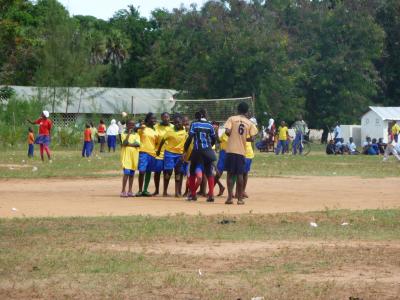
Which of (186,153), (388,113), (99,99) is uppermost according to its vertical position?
(99,99)

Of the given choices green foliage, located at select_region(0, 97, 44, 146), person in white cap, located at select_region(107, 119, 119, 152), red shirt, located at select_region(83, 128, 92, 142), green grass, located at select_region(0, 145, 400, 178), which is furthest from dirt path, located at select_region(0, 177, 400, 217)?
green foliage, located at select_region(0, 97, 44, 146)

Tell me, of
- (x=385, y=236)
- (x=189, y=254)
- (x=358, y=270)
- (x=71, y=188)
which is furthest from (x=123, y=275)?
(x=71, y=188)

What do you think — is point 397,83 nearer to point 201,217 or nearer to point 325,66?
point 325,66

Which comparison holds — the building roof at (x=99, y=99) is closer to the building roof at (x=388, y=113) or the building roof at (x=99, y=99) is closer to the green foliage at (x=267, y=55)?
the green foliage at (x=267, y=55)

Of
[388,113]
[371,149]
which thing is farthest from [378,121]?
[371,149]

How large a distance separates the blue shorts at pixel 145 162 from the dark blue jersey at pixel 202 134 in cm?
130

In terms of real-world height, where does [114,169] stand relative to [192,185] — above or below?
below

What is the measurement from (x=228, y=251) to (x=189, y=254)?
1.83 ft

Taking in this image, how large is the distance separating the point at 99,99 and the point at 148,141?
174 feet

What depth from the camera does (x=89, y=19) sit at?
102250 millimetres

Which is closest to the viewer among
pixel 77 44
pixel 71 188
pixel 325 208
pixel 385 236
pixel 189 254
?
pixel 189 254

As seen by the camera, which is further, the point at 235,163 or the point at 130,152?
the point at 130,152

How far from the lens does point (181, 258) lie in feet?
39.7

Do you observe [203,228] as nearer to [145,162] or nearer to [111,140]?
[145,162]
